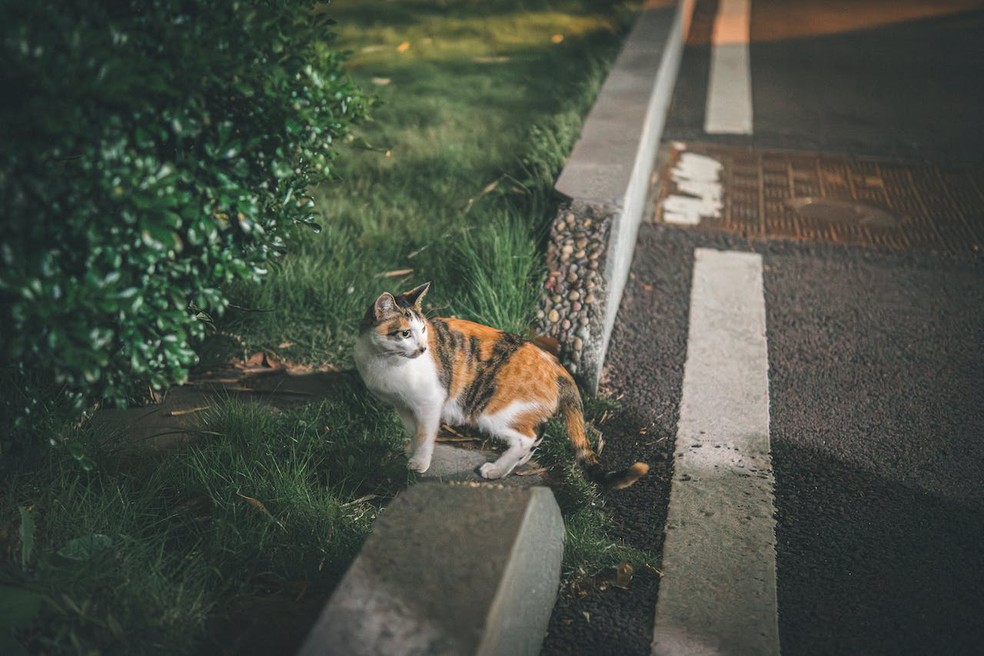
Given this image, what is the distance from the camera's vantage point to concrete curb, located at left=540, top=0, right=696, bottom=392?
160 inches

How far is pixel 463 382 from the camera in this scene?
3512 millimetres

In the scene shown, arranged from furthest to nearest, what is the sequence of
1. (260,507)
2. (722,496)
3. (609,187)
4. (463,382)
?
(609,187) → (463,382) → (722,496) → (260,507)

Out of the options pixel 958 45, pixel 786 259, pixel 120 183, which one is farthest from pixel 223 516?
pixel 958 45

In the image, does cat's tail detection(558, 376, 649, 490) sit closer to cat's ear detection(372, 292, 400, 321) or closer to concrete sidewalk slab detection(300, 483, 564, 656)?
concrete sidewalk slab detection(300, 483, 564, 656)

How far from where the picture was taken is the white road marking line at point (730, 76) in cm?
714

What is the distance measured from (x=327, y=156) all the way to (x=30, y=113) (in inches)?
52.0

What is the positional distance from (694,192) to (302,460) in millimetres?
3825

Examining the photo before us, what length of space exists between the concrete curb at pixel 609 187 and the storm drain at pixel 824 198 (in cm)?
37

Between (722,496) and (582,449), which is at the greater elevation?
(582,449)

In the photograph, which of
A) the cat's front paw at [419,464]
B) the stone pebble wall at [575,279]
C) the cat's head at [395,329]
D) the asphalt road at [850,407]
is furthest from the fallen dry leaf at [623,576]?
the stone pebble wall at [575,279]

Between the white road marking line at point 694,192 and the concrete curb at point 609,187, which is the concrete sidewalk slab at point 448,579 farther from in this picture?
the white road marking line at point 694,192

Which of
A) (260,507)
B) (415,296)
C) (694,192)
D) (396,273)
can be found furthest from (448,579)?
(694,192)

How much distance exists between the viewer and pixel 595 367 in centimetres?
398

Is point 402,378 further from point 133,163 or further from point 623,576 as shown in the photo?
point 133,163
